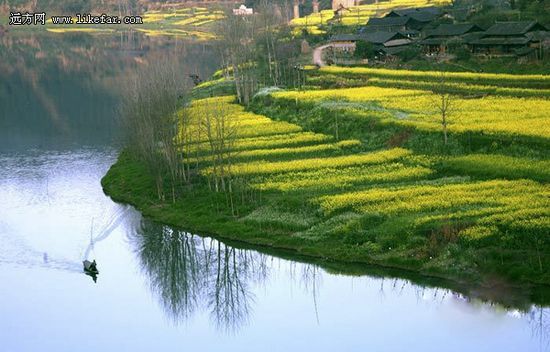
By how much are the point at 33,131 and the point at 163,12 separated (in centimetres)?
12476

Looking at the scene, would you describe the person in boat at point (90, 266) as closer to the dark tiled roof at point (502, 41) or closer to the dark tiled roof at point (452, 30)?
the dark tiled roof at point (502, 41)

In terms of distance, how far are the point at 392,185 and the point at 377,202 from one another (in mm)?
2864

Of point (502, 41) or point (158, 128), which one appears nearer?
point (158, 128)

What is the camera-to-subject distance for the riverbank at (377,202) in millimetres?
30453

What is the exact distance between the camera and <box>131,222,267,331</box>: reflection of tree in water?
31000mm

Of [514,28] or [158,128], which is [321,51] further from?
[158,128]

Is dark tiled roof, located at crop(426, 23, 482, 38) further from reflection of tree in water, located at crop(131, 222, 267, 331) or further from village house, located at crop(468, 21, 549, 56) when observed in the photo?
reflection of tree in water, located at crop(131, 222, 267, 331)

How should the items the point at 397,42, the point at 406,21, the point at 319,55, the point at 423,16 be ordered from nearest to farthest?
1. the point at 397,42
2. the point at 406,21
3. the point at 319,55
4. the point at 423,16

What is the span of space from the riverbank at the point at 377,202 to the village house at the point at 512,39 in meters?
18.3

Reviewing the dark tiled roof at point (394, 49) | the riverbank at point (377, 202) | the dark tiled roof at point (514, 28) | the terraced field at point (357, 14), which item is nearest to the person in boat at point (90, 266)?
the riverbank at point (377, 202)

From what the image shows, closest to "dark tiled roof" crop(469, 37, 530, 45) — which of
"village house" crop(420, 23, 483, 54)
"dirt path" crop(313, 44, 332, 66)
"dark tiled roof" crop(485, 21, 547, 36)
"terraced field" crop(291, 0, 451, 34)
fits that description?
"dark tiled roof" crop(485, 21, 547, 36)

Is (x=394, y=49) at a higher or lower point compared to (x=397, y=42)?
lower

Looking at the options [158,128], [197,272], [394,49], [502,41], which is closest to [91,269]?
[197,272]

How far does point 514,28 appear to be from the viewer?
63219 millimetres
